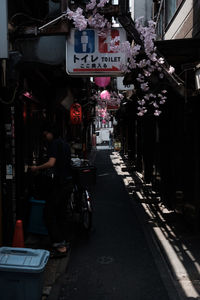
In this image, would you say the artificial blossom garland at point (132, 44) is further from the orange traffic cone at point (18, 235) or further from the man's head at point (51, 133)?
the orange traffic cone at point (18, 235)

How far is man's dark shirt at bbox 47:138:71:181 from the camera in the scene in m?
7.01

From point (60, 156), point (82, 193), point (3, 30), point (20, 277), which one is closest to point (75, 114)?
point (82, 193)

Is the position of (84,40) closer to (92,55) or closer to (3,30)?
(92,55)

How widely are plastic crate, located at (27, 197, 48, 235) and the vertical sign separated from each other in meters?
3.48

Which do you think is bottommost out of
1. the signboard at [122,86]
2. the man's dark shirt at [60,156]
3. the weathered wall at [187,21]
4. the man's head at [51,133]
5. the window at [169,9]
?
the man's dark shirt at [60,156]

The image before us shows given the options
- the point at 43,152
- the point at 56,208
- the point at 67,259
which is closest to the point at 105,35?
the point at 56,208

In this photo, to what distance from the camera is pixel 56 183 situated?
721cm

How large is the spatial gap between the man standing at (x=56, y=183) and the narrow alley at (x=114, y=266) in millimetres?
463

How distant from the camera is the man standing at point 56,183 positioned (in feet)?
22.9

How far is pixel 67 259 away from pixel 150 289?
203cm

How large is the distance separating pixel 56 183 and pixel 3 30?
3185 mm

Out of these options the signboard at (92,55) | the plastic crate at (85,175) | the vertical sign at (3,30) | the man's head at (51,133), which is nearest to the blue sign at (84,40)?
the signboard at (92,55)

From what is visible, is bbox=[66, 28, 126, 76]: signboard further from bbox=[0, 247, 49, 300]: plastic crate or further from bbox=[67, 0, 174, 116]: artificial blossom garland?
bbox=[0, 247, 49, 300]: plastic crate

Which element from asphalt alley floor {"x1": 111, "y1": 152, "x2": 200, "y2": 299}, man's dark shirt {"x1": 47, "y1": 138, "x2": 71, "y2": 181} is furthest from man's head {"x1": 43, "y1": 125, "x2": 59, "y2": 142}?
asphalt alley floor {"x1": 111, "y1": 152, "x2": 200, "y2": 299}
